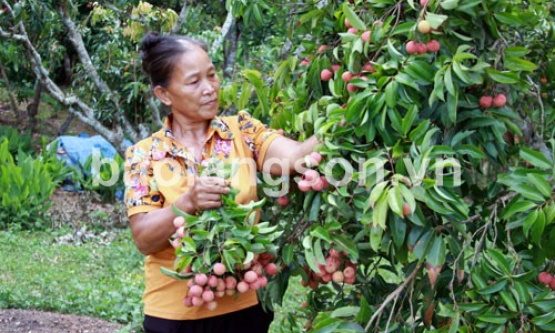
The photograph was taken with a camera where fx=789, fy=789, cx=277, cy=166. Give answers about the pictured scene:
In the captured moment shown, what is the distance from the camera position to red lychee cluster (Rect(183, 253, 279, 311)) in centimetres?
197

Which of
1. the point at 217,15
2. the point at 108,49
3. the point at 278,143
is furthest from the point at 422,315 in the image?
the point at 217,15

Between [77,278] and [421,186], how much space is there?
4109 millimetres

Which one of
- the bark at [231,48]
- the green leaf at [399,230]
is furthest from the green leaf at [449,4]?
the bark at [231,48]

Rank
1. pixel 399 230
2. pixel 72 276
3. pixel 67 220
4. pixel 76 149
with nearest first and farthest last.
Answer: pixel 399 230 < pixel 72 276 < pixel 67 220 < pixel 76 149

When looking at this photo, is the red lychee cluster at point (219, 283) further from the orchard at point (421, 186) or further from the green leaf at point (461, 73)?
the green leaf at point (461, 73)

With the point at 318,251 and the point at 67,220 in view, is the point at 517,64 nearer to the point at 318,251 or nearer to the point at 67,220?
the point at 318,251

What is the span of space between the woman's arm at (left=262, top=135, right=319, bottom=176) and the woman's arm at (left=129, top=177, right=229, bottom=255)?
28cm

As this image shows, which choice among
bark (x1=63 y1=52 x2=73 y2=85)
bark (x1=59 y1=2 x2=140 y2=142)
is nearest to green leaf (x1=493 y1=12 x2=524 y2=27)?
bark (x1=59 y1=2 x2=140 y2=142)

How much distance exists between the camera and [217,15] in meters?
8.33

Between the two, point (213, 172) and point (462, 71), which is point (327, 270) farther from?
point (462, 71)

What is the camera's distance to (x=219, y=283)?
200 cm

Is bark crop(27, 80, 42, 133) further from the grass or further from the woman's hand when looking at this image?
the woman's hand

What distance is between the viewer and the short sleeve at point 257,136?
2.30 metres

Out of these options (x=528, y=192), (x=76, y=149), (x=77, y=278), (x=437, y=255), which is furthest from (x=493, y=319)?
(x=76, y=149)
